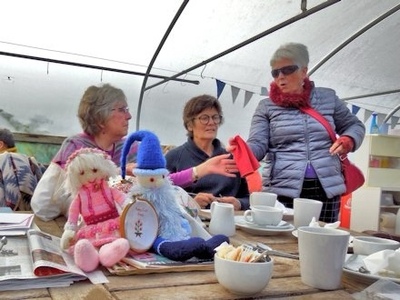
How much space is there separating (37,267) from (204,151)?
4.72ft

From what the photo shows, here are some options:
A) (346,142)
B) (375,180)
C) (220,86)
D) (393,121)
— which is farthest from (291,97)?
(393,121)

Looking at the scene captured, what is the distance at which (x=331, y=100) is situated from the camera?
1.80 metres

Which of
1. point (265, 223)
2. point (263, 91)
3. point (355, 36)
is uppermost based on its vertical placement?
point (355, 36)

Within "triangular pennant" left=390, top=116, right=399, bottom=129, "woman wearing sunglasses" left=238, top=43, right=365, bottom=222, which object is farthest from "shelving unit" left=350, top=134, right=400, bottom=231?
"woman wearing sunglasses" left=238, top=43, right=365, bottom=222

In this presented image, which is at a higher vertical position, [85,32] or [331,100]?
[85,32]

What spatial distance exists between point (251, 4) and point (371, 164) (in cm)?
217

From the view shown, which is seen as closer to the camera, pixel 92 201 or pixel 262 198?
pixel 92 201

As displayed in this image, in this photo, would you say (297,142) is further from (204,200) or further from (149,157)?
(149,157)

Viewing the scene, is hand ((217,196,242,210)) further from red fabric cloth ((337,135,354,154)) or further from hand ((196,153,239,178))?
red fabric cloth ((337,135,354,154))

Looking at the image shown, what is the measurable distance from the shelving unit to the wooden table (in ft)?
12.2

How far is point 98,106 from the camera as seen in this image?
1585mm

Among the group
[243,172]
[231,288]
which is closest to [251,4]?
[243,172]

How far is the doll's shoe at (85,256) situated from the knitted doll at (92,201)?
52 mm

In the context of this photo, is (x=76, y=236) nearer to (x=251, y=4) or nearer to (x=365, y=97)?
(x=251, y=4)
